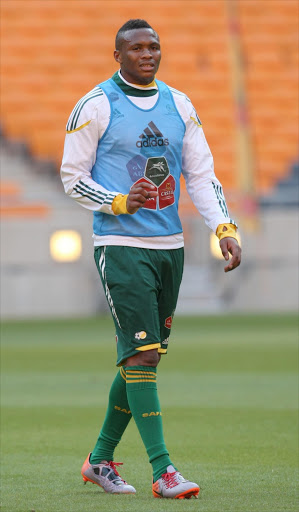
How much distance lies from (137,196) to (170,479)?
3.60 feet

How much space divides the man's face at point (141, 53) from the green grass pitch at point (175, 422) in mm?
1720

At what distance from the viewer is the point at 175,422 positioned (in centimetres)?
715

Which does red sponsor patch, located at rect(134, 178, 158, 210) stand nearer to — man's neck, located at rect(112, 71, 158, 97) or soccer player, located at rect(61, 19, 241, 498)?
soccer player, located at rect(61, 19, 241, 498)

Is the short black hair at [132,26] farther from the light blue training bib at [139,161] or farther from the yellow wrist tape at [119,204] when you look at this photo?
the yellow wrist tape at [119,204]

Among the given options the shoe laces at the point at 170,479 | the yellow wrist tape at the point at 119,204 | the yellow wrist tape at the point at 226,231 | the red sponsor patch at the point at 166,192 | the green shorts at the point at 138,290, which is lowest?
the shoe laces at the point at 170,479

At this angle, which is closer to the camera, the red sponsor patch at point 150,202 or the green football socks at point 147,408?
the green football socks at point 147,408

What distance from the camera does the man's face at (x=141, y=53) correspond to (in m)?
4.47

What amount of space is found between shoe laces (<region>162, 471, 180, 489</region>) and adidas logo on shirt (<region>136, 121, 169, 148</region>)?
1.32 meters

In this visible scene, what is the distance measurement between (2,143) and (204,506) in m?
19.9

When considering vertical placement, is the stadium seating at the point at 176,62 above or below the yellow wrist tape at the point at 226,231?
above

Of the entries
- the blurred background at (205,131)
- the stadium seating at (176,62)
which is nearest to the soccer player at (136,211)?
the blurred background at (205,131)

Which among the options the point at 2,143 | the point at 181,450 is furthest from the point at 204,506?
the point at 2,143

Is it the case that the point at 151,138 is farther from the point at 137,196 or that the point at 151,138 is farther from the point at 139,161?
the point at 137,196

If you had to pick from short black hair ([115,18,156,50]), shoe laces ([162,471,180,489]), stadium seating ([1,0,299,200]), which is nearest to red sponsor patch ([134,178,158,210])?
short black hair ([115,18,156,50])
